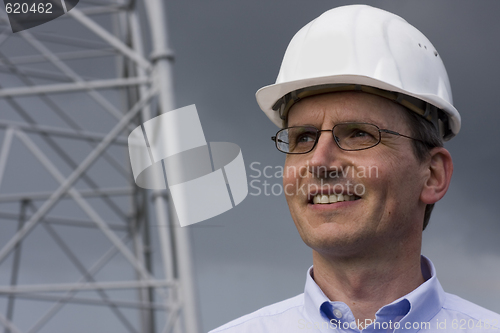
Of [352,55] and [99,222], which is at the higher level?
[352,55]

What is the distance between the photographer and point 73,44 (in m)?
9.81

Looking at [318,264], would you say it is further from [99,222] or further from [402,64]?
[99,222]

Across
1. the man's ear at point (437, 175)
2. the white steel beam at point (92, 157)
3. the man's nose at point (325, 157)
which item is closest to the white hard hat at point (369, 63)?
the man's ear at point (437, 175)

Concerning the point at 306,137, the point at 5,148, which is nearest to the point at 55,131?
the point at 5,148

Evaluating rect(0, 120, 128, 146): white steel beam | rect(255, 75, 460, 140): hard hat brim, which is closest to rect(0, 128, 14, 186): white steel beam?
rect(0, 120, 128, 146): white steel beam

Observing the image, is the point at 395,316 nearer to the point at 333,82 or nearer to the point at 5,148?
the point at 333,82

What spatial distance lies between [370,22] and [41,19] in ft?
24.3

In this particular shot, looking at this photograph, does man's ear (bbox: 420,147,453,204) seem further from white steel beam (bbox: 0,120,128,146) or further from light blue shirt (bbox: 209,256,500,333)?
white steel beam (bbox: 0,120,128,146)

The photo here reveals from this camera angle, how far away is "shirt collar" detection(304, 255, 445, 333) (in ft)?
8.47

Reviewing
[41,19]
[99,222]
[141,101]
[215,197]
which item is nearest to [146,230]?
[99,222]

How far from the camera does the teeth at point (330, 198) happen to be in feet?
8.43

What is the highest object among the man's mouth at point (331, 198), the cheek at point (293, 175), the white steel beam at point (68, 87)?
the white steel beam at point (68, 87)

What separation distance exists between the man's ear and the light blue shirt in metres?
0.35

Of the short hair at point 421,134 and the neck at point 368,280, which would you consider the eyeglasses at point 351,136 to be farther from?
the neck at point 368,280
